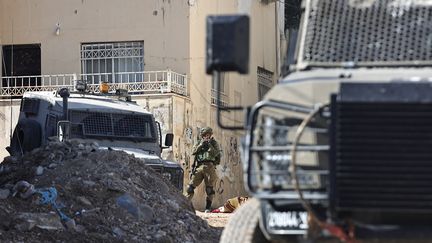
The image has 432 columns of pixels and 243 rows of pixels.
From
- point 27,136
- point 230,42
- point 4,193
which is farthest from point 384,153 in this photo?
point 27,136

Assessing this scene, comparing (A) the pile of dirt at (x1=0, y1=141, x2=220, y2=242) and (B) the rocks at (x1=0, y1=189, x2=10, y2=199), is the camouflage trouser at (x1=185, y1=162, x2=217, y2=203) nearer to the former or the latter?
(A) the pile of dirt at (x1=0, y1=141, x2=220, y2=242)

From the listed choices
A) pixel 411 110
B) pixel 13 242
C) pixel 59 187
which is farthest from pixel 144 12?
pixel 411 110

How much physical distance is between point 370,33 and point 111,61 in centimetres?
2190

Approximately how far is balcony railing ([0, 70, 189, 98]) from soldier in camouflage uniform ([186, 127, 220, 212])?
21.7 feet

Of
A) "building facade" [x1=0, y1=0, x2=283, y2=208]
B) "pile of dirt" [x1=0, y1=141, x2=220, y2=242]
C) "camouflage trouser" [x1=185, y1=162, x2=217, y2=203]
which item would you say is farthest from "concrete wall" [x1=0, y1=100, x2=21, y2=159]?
"pile of dirt" [x1=0, y1=141, x2=220, y2=242]

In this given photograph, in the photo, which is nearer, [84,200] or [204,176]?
[84,200]

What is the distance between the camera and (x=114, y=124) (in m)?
17.4

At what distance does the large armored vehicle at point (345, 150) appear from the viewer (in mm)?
6039

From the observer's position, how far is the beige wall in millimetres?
28047

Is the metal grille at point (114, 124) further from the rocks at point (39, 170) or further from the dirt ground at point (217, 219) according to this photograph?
the rocks at point (39, 170)

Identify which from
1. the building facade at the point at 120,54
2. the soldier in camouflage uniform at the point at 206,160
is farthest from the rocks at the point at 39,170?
the building facade at the point at 120,54

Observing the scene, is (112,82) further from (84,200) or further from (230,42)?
(230,42)

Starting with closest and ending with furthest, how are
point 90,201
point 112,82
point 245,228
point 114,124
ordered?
point 245,228 < point 90,201 < point 114,124 < point 112,82

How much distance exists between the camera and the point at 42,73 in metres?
28.9
